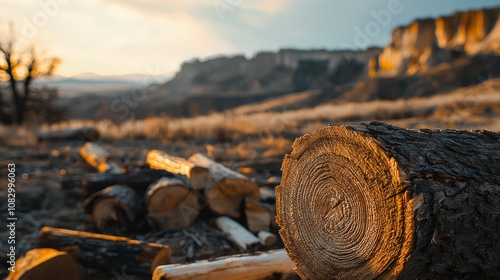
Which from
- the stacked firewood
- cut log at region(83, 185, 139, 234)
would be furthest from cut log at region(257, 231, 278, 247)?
cut log at region(83, 185, 139, 234)

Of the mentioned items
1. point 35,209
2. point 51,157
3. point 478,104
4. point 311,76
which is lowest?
point 35,209

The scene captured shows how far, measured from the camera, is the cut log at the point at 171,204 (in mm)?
3734

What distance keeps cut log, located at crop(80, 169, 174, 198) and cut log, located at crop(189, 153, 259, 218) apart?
0.59 m

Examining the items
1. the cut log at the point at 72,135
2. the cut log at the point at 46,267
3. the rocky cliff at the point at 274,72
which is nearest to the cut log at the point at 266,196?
the cut log at the point at 46,267

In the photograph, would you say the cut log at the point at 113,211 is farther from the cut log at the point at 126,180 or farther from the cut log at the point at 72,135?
the cut log at the point at 72,135

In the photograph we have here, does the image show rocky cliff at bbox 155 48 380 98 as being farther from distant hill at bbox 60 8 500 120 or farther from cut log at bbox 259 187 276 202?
cut log at bbox 259 187 276 202

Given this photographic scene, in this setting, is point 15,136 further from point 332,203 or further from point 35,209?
point 332,203

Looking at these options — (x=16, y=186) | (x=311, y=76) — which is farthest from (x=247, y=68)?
(x=16, y=186)

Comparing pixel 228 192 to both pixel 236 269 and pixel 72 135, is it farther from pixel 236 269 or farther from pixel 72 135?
A: pixel 72 135

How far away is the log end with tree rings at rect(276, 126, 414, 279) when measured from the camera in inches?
70.6

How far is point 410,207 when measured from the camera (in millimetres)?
1710

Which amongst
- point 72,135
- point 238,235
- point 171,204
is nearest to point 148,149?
point 72,135

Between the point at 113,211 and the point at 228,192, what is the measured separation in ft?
3.51

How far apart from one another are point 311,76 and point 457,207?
67640 mm
